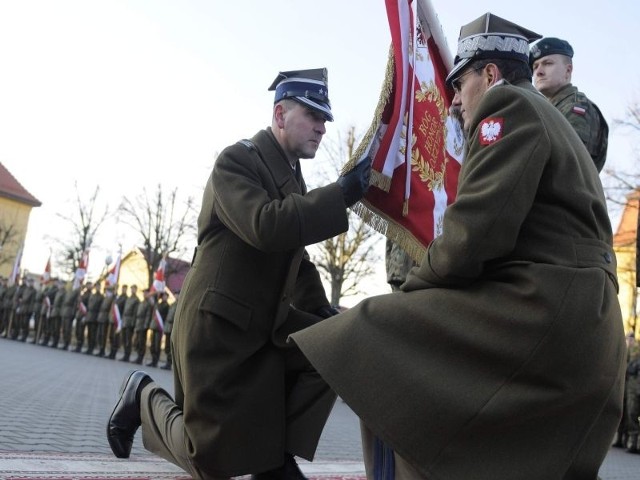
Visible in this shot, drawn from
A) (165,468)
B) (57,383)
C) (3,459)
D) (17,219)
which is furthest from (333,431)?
(17,219)

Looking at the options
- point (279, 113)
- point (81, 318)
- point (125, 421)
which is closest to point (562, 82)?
point (279, 113)

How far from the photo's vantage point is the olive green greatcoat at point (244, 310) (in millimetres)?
3318

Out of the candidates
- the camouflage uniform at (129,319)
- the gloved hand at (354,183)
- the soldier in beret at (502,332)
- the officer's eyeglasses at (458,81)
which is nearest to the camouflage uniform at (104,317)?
the camouflage uniform at (129,319)

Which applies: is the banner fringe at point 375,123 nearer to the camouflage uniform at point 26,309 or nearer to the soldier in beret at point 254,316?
the soldier in beret at point 254,316

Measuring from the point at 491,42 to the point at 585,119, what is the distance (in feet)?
5.63

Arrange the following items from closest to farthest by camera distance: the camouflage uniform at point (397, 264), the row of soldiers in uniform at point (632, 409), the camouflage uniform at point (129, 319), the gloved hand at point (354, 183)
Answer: the gloved hand at point (354, 183), the camouflage uniform at point (397, 264), the row of soldiers in uniform at point (632, 409), the camouflage uniform at point (129, 319)

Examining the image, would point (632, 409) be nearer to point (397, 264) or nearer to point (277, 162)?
point (397, 264)

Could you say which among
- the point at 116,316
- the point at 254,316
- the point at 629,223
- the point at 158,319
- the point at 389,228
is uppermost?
the point at 629,223

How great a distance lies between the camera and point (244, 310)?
3.49m

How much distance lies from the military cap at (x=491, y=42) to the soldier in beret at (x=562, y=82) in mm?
1629

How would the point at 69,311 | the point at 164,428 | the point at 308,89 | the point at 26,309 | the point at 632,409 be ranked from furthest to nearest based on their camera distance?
the point at 26,309 < the point at 69,311 < the point at 632,409 < the point at 308,89 < the point at 164,428

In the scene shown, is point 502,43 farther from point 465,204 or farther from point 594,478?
point 594,478

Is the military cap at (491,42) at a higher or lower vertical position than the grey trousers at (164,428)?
higher

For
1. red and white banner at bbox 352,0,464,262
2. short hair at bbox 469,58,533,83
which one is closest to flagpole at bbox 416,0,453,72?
red and white banner at bbox 352,0,464,262
